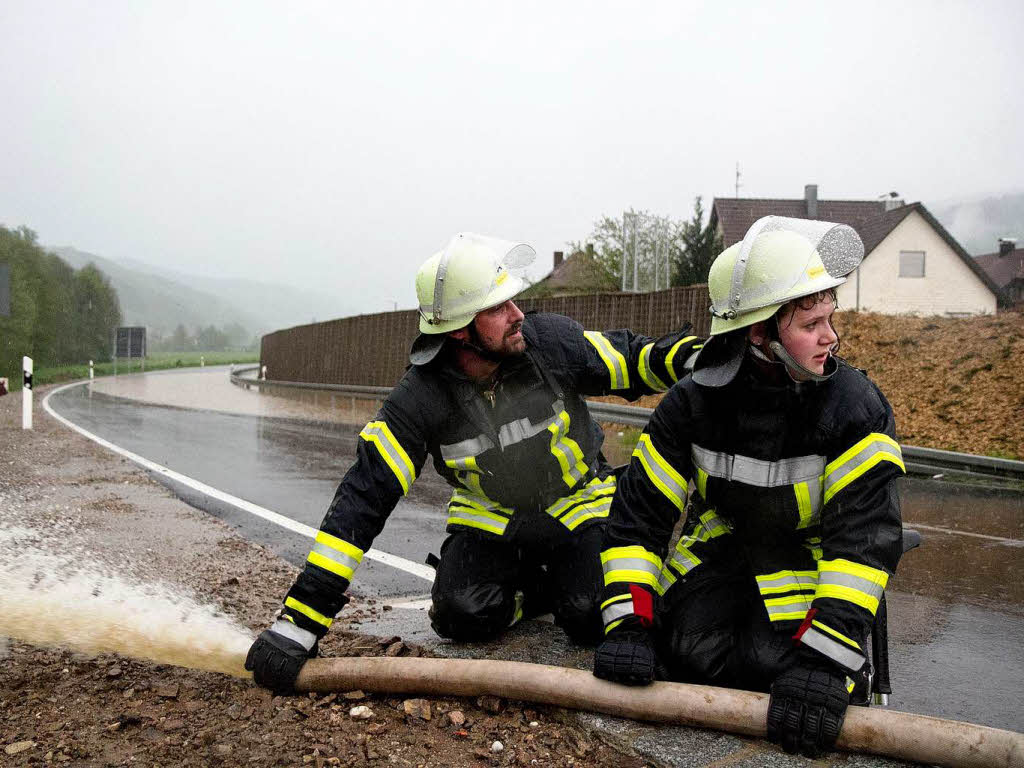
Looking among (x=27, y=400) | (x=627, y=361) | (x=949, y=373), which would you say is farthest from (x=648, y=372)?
(x=27, y=400)

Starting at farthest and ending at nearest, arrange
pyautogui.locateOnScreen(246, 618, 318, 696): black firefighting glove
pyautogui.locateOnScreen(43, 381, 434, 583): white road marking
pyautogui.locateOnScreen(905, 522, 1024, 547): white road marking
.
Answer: pyautogui.locateOnScreen(905, 522, 1024, 547): white road marking
pyautogui.locateOnScreen(43, 381, 434, 583): white road marking
pyautogui.locateOnScreen(246, 618, 318, 696): black firefighting glove

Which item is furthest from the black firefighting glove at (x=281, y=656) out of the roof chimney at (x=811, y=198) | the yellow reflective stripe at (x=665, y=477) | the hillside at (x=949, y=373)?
the roof chimney at (x=811, y=198)

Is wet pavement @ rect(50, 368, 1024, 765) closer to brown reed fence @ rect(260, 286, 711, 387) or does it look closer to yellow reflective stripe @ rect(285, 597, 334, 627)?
yellow reflective stripe @ rect(285, 597, 334, 627)

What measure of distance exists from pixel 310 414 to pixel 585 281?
1757 centimetres

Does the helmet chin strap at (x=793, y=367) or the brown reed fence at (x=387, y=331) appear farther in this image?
the brown reed fence at (x=387, y=331)

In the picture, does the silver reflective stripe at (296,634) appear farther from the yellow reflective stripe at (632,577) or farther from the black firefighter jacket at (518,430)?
the yellow reflective stripe at (632,577)

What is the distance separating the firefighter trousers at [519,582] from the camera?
137 inches

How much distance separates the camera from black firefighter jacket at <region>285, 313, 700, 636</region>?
3.32 m

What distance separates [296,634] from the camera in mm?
3080

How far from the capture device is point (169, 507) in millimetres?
6758

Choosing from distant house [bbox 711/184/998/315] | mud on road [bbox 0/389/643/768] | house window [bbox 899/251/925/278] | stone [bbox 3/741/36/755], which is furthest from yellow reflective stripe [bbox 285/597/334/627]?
house window [bbox 899/251/925/278]

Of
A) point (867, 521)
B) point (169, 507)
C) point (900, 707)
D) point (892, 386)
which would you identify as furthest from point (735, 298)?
point (892, 386)

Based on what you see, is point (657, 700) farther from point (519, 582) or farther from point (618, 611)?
point (519, 582)

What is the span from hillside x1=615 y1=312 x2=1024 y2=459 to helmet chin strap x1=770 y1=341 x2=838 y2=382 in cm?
778
